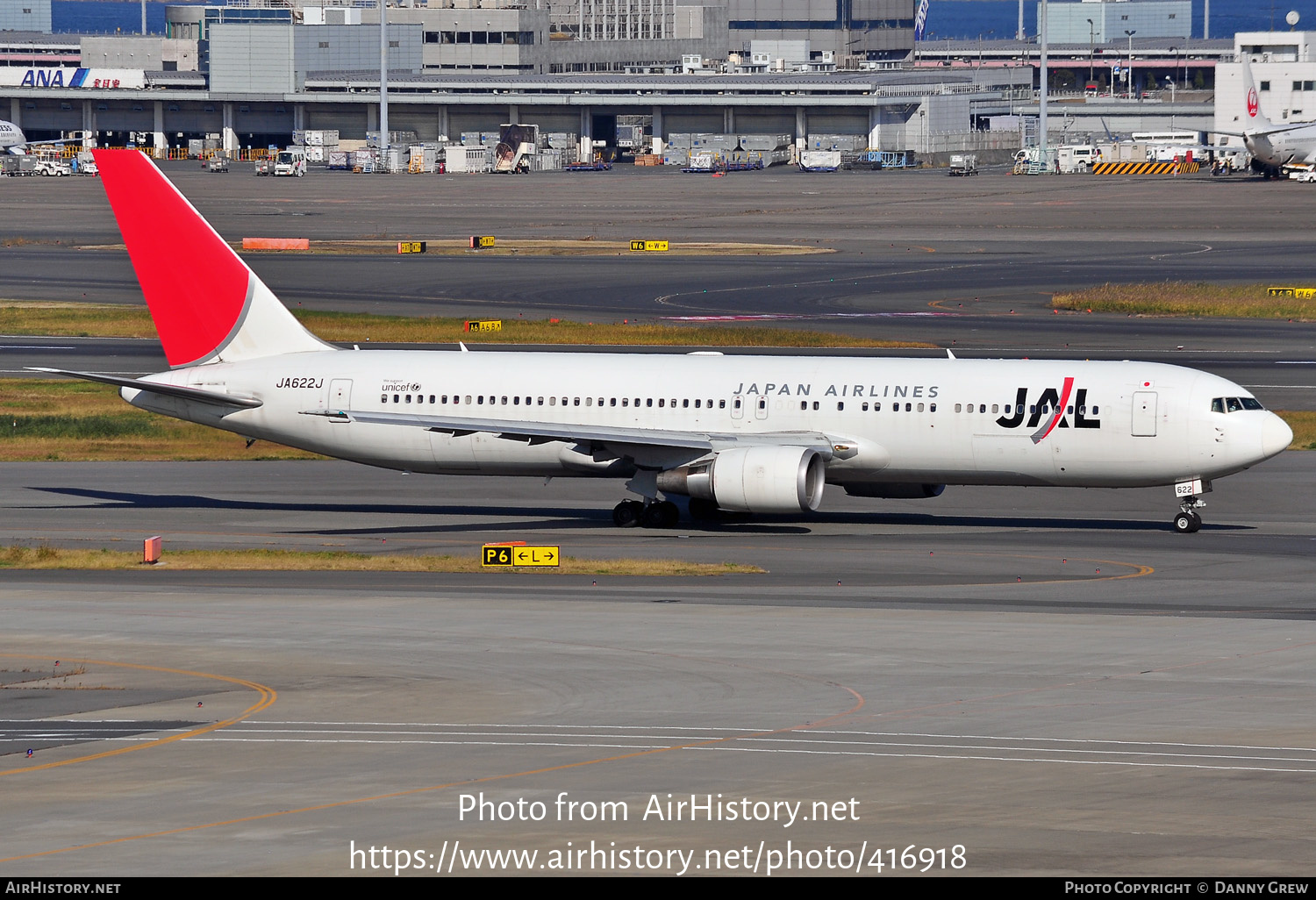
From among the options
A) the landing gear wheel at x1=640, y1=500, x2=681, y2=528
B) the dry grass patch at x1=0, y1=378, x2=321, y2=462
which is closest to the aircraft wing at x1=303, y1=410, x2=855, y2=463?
the landing gear wheel at x1=640, y1=500, x2=681, y2=528

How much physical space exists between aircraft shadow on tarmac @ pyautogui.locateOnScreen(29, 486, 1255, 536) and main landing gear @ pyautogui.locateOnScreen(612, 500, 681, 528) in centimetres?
34

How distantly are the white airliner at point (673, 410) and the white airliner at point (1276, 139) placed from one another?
14240 centimetres

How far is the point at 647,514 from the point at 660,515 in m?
0.36

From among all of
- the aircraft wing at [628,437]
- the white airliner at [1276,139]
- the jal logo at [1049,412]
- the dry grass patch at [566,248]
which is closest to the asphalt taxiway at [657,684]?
the aircraft wing at [628,437]

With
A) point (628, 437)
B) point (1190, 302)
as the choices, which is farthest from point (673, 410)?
point (1190, 302)

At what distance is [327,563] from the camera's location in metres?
43.1

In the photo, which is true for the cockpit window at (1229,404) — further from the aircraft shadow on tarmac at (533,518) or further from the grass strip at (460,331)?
the grass strip at (460,331)

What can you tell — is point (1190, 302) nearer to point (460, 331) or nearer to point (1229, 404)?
point (460, 331)

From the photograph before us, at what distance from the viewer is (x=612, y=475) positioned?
48.8 metres

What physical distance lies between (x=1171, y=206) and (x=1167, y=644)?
13034 centimetres

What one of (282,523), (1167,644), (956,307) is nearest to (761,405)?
(282,523)

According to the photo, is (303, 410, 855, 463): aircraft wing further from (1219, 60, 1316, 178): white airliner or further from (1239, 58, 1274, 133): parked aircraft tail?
(1239, 58, 1274, 133): parked aircraft tail

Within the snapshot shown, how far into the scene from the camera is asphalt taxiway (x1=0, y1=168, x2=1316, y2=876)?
20188 millimetres

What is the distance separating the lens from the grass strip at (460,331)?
269 feet
